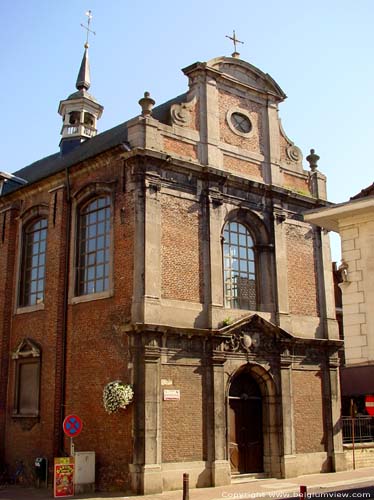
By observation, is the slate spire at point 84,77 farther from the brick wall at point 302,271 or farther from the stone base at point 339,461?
the stone base at point 339,461

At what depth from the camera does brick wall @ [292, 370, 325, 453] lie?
1936cm

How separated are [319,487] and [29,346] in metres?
9.46

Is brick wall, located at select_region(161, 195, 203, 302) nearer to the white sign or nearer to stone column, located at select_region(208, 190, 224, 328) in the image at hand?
stone column, located at select_region(208, 190, 224, 328)

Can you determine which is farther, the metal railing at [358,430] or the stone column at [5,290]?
the metal railing at [358,430]

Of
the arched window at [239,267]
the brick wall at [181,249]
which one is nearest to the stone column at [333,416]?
the arched window at [239,267]

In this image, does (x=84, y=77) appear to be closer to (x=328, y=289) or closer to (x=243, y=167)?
(x=243, y=167)

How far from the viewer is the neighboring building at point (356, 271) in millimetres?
12312

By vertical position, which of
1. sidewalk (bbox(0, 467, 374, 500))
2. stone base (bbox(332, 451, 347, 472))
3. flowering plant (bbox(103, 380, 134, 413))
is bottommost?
sidewalk (bbox(0, 467, 374, 500))

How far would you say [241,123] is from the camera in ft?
68.8

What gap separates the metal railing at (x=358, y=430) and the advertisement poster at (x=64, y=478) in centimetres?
1011

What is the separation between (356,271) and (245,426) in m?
7.61

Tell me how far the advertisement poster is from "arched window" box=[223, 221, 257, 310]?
6499 millimetres

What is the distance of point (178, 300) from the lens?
17578 mm

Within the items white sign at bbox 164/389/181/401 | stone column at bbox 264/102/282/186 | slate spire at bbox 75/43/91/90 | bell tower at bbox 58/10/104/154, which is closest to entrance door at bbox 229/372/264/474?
white sign at bbox 164/389/181/401
